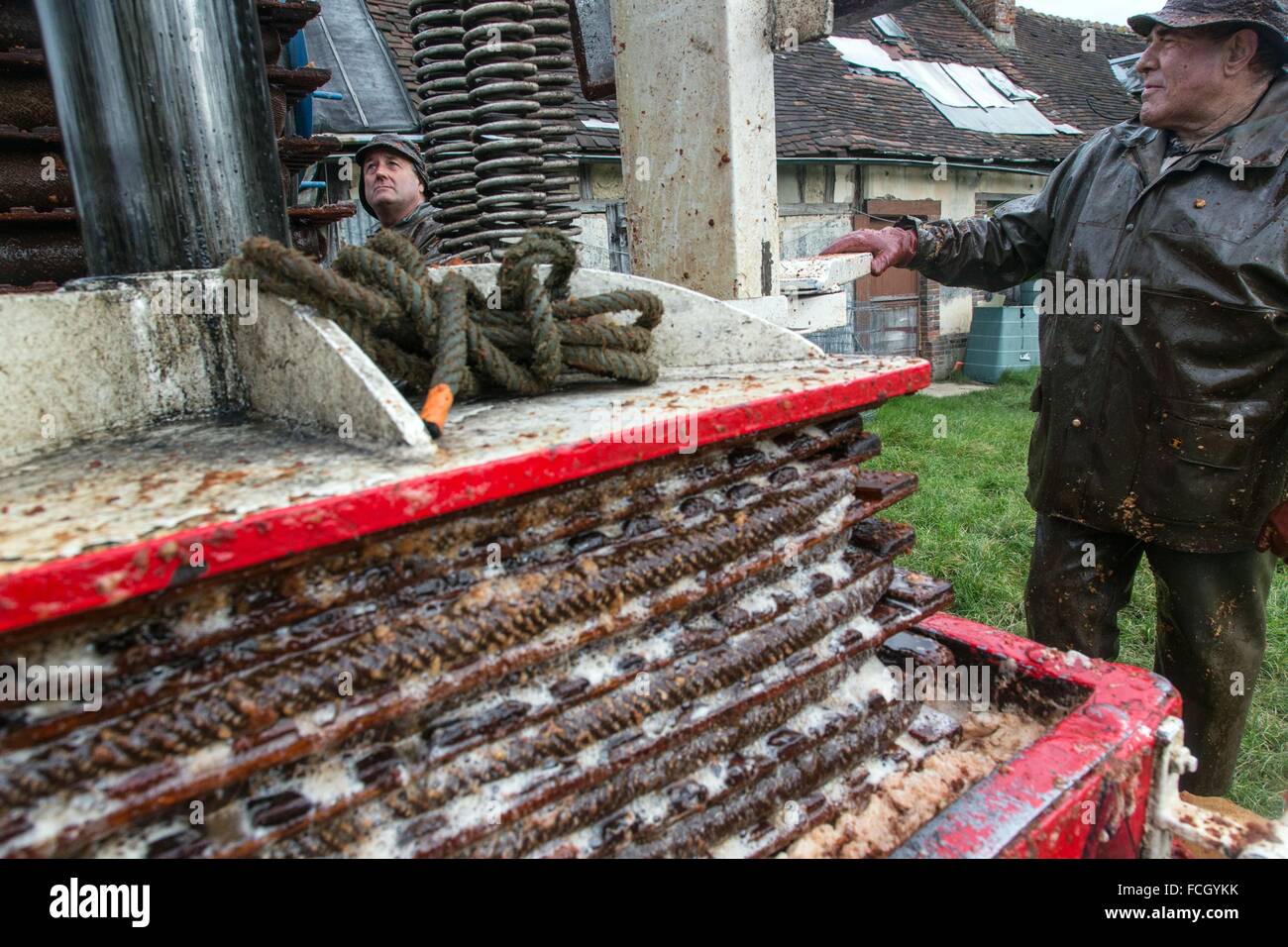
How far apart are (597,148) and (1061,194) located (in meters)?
6.80

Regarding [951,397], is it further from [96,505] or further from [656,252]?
[96,505]

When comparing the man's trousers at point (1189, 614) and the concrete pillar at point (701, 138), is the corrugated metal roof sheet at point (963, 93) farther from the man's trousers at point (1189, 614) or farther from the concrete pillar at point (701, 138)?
the concrete pillar at point (701, 138)

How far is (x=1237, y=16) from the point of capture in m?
2.46

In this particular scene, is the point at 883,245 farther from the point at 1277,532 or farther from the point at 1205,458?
the point at 1277,532

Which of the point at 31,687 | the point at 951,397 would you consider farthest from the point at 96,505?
the point at 951,397

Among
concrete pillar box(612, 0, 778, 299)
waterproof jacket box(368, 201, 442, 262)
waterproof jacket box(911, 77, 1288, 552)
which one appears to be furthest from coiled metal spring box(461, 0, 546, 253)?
waterproof jacket box(911, 77, 1288, 552)

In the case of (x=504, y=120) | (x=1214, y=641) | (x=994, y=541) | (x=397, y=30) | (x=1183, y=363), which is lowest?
(x=994, y=541)

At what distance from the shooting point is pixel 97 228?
1.54 meters

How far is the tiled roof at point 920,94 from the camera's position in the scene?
35.6ft

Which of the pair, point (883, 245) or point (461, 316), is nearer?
point (461, 316)

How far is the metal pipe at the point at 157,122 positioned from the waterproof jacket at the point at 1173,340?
2506 mm

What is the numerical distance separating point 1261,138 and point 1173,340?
63cm

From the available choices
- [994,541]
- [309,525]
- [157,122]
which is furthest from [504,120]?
[994,541]

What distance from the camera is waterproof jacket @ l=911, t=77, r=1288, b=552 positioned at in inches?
97.0
